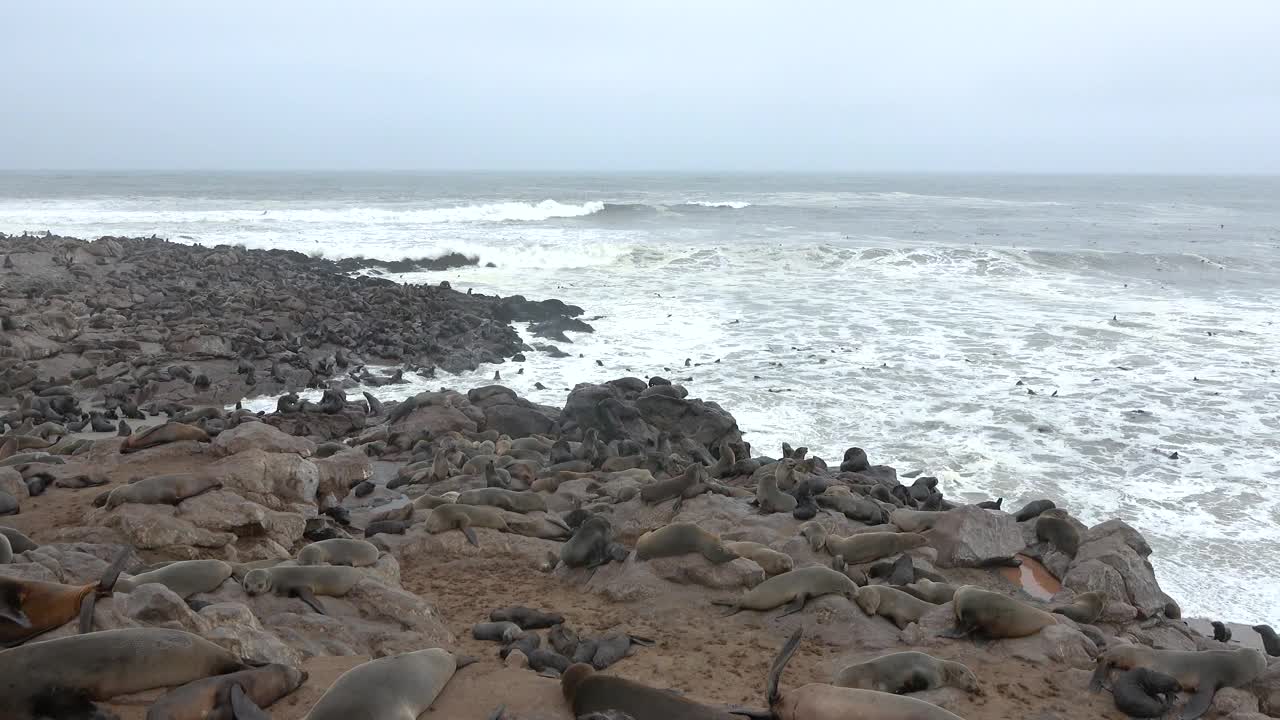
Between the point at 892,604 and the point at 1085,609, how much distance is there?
69.3 inches

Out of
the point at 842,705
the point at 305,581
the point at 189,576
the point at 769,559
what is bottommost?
the point at 769,559

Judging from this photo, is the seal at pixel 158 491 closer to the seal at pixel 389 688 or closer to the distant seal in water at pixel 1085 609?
the seal at pixel 389 688

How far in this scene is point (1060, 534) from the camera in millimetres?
8352

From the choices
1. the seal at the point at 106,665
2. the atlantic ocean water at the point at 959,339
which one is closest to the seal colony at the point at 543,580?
the seal at the point at 106,665

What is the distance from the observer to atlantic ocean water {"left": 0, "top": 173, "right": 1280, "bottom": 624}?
37.5ft

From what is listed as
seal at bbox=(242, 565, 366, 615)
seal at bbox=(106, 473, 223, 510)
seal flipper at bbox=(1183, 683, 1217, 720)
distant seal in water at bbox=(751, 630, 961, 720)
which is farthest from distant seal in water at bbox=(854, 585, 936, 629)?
seal at bbox=(106, 473, 223, 510)

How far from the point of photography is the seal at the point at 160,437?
8805 millimetres

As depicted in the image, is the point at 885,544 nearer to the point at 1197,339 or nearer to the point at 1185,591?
the point at 1185,591

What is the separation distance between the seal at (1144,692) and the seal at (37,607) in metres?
5.76

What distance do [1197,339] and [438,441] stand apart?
18398 millimetres

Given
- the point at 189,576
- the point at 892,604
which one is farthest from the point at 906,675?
the point at 189,576

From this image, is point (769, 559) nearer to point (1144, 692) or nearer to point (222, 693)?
point (1144, 692)

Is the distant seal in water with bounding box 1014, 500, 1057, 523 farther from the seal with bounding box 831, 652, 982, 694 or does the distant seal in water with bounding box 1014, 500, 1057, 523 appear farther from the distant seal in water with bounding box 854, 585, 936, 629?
the seal with bounding box 831, 652, 982, 694

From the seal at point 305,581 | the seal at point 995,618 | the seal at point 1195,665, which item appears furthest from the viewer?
Result: the seal at point 995,618
